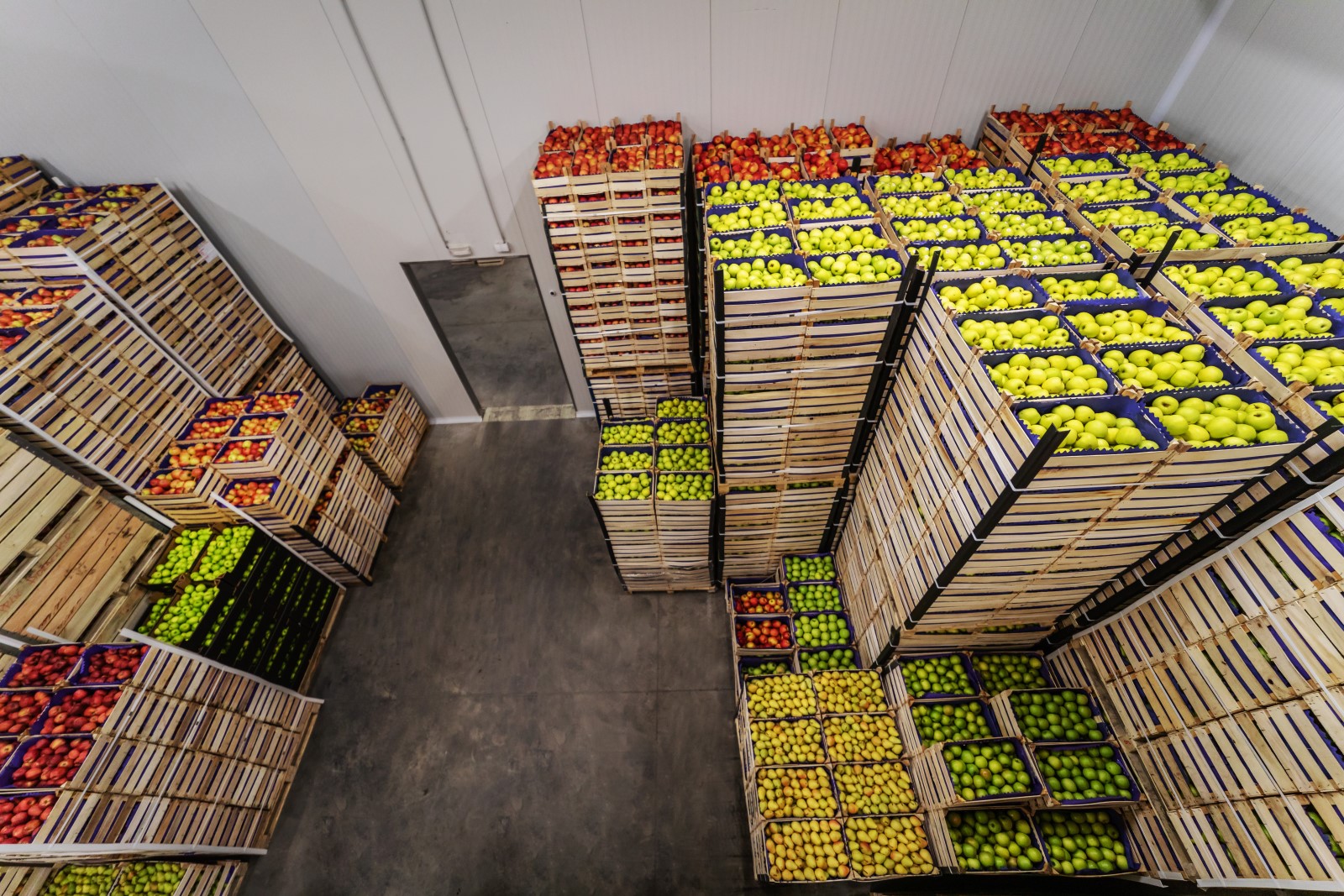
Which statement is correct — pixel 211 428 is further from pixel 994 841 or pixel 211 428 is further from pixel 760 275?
pixel 994 841

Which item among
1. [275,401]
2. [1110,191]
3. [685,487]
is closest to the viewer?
[1110,191]

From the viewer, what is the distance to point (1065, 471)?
2.95 meters

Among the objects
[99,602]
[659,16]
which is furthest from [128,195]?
[659,16]

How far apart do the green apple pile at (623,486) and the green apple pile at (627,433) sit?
0.52 metres

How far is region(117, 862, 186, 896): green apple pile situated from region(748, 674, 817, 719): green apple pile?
208 inches

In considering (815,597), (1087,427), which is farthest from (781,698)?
(1087,427)

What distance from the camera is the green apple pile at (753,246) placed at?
434 cm

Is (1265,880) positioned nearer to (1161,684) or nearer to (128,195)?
(1161,684)

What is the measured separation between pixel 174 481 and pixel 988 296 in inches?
327

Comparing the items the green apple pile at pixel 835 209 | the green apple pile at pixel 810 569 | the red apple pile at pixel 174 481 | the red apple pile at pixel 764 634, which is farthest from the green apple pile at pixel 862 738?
the red apple pile at pixel 174 481

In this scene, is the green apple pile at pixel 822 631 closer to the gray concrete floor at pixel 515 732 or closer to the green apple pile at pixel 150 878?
the gray concrete floor at pixel 515 732

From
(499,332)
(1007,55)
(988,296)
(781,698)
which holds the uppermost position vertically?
(499,332)

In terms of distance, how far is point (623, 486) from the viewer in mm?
5863

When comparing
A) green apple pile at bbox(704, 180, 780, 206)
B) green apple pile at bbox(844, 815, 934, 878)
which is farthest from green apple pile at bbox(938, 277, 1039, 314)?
green apple pile at bbox(844, 815, 934, 878)
